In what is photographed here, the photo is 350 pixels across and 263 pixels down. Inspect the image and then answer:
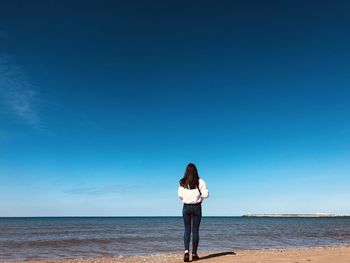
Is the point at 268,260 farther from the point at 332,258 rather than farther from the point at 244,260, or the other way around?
the point at 332,258

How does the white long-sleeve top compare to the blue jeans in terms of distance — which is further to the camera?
the blue jeans

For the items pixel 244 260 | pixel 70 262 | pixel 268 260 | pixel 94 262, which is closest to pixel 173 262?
pixel 244 260

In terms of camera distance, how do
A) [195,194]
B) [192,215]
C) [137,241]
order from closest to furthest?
[195,194], [192,215], [137,241]

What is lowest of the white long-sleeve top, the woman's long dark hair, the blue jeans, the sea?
the sea

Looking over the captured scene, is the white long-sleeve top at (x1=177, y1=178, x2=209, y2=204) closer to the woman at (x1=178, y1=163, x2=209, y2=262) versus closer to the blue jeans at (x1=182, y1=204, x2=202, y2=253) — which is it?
the woman at (x1=178, y1=163, x2=209, y2=262)

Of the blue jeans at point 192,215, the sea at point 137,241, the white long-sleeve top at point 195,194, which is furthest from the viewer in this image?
the sea at point 137,241

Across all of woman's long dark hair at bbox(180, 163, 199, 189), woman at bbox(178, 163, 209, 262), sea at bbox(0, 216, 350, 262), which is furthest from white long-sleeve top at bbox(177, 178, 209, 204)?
sea at bbox(0, 216, 350, 262)

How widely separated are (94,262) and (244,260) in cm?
558

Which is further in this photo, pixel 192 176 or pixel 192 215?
pixel 192 215

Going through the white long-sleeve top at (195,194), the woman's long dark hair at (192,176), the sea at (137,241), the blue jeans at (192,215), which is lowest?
the sea at (137,241)

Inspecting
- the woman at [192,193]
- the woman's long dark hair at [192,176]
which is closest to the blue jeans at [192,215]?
the woman at [192,193]

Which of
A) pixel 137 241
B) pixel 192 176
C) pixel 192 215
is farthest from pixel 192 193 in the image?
pixel 137 241

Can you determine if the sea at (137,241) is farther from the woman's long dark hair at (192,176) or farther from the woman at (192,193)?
the woman's long dark hair at (192,176)

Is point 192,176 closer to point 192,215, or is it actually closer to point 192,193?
point 192,193
